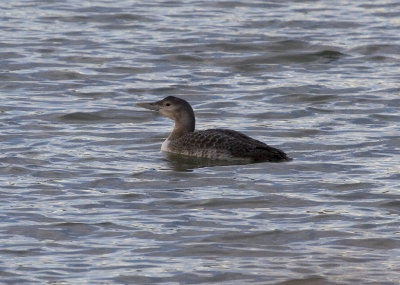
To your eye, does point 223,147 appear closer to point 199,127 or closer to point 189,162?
point 189,162

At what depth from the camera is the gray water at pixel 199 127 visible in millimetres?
10320

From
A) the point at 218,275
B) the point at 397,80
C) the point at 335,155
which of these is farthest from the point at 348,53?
the point at 218,275

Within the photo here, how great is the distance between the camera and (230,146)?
13.9m

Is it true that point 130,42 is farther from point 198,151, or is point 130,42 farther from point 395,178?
point 395,178

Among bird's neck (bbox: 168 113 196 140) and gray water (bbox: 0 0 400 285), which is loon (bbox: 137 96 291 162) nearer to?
bird's neck (bbox: 168 113 196 140)

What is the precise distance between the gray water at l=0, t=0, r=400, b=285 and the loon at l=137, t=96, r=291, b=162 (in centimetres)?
15

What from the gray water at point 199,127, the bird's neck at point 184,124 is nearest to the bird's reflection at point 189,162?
the gray water at point 199,127

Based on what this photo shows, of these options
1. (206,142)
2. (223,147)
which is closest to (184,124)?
(206,142)

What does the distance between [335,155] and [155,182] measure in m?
2.20

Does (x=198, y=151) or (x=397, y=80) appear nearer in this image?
(x=198, y=151)

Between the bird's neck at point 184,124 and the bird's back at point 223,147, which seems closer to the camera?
the bird's back at point 223,147

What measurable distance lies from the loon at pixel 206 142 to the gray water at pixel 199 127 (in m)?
0.15

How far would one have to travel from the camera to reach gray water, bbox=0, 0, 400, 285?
10320mm

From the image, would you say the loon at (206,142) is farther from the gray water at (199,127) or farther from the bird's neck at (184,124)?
the gray water at (199,127)
